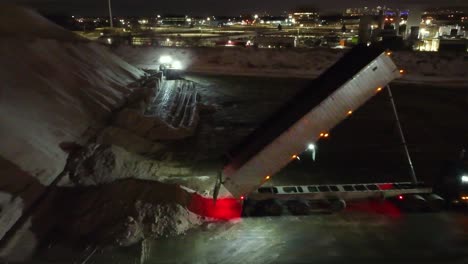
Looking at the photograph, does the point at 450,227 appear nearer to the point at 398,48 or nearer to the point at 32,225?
the point at 32,225

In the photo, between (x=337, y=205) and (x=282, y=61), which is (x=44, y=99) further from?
(x=282, y=61)

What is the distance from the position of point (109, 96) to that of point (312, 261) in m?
11.9

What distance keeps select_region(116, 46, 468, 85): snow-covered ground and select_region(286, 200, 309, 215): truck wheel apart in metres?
22.8

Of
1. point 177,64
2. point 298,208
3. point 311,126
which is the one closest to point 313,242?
point 298,208

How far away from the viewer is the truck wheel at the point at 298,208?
800 centimetres

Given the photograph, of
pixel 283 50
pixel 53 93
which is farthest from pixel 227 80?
A: pixel 53 93

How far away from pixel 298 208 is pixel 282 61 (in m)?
27.4

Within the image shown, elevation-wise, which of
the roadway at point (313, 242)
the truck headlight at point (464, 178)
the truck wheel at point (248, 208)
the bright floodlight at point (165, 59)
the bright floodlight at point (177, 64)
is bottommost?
the bright floodlight at point (177, 64)

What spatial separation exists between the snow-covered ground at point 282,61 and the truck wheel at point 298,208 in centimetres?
2280

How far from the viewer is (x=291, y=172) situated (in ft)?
35.3

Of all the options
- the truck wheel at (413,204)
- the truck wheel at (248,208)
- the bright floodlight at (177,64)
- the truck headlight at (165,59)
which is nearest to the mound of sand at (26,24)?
the truck headlight at (165,59)

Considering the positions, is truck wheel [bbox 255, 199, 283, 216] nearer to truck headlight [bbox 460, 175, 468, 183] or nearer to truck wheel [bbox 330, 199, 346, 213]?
truck wheel [bbox 330, 199, 346, 213]

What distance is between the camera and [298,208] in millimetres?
8000

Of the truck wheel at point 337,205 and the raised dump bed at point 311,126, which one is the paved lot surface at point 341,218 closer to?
the truck wheel at point 337,205
